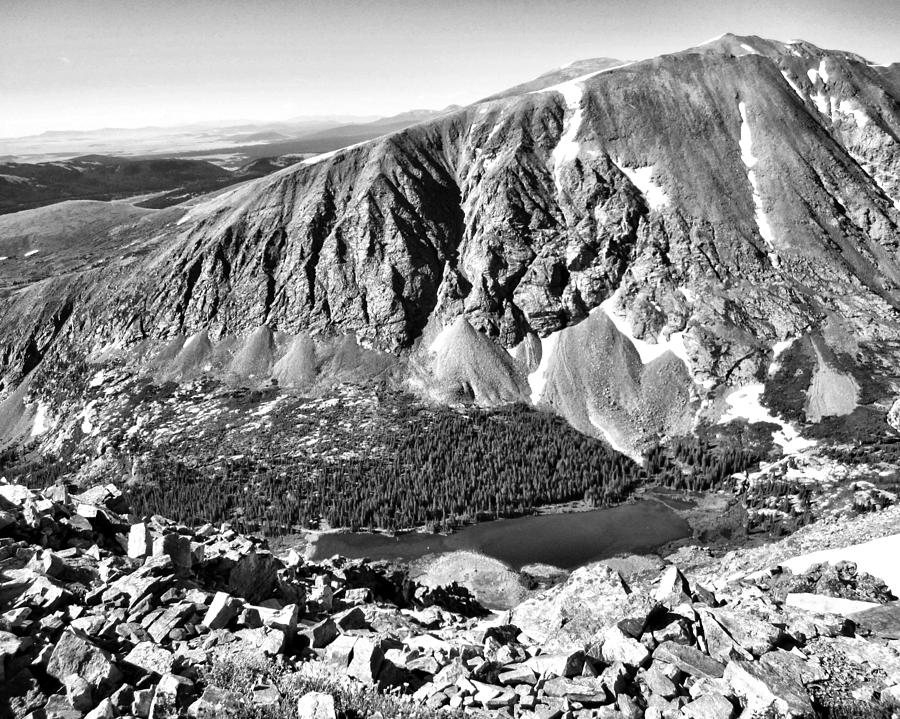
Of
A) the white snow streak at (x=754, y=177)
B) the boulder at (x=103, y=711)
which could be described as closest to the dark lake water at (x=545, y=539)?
the boulder at (x=103, y=711)

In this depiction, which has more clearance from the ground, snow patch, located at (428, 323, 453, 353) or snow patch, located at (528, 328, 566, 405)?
snow patch, located at (428, 323, 453, 353)

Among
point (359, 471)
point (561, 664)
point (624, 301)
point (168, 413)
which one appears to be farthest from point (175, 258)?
point (561, 664)

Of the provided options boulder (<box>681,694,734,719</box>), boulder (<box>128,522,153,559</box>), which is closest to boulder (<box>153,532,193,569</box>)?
boulder (<box>128,522,153,559</box>)

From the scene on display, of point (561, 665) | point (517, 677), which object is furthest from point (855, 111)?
point (517, 677)

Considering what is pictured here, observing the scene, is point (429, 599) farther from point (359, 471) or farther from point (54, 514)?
point (359, 471)

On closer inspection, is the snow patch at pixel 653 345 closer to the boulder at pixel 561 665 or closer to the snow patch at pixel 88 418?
the snow patch at pixel 88 418

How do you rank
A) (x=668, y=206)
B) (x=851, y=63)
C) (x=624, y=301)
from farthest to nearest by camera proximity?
(x=851, y=63), (x=668, y=206), (x=624, y=301)

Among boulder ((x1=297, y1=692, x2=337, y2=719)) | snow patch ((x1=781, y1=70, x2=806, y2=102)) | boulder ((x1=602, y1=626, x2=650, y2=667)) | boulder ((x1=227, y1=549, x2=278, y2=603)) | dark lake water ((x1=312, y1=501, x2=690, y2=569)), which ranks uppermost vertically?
snow patch ((x1=781, y1=70, x2=806, y2=102))

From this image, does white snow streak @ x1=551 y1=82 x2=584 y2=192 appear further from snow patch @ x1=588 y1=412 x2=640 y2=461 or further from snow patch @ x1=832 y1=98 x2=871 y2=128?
snow patch @ x1=832 y1=98 x2=871 y2=128
